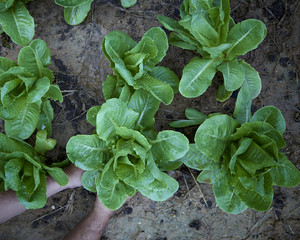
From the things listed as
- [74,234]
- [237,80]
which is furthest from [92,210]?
[237,80]

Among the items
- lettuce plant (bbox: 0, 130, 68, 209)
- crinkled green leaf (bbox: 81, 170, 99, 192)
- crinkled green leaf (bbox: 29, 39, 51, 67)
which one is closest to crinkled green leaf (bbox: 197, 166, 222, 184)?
crinkled green leaf (bbox: 81, 170, 99, 192)

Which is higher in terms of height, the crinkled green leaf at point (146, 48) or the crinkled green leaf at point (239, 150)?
the crinkled green leaf at point (146, 48)

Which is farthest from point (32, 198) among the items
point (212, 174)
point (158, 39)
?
point (158, 39)

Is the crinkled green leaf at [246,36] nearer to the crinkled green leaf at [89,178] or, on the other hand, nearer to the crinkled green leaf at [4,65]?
the crinkled green leaf at [89,178]

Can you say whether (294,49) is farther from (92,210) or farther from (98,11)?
Result: (92,210)

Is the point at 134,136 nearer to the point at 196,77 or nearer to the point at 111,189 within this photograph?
the point at 111,189

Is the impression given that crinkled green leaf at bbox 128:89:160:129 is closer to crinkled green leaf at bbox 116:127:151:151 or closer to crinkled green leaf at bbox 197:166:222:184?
crinkled green leaf at bbox 116:127:151:151

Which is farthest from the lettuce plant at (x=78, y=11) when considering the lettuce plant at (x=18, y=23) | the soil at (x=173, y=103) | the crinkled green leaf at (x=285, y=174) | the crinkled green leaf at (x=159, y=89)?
the crinkled green leaf at (x=285, y=174)
